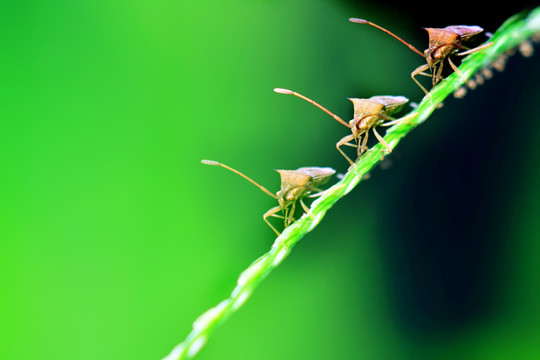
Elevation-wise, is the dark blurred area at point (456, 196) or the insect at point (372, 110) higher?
the insect at point (372, 110)

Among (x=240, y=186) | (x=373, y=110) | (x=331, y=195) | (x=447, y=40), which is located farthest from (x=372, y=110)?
(x=240, y=186)

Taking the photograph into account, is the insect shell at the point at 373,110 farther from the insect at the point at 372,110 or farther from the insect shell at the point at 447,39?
the insect shell at the point at 447,39

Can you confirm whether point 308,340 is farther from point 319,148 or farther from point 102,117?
point 102,117

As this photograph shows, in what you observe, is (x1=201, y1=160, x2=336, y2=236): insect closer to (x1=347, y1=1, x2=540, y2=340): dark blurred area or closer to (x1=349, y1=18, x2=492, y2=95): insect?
(x1=349, y1=18, x2=492, y2=95): insect

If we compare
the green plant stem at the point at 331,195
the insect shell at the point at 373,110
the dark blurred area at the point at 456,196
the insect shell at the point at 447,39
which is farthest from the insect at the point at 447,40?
the dark blurred area at the point at 456,196

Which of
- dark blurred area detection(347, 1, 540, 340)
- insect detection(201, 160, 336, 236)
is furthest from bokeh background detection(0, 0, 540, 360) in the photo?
insect detection(201, 160, 336, 236)

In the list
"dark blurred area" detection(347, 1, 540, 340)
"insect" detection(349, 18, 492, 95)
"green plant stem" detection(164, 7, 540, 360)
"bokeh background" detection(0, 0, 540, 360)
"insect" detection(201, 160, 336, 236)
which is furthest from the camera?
"dark blurred area" detection(347, 1, 540, 340)
